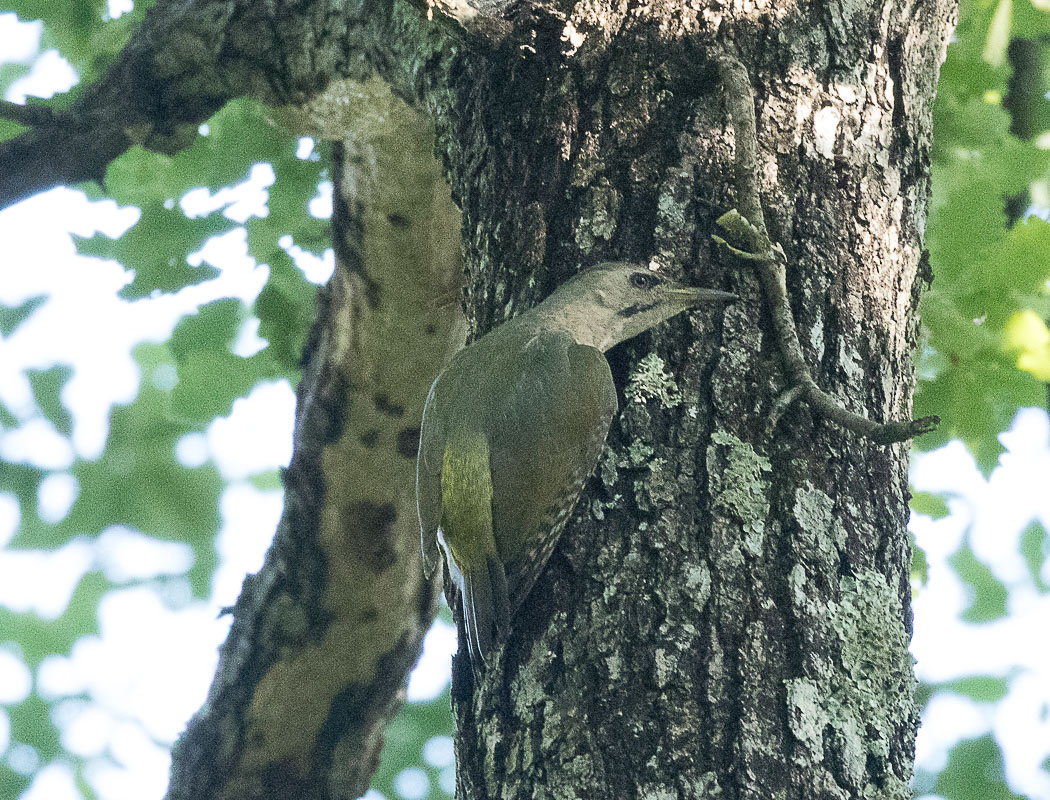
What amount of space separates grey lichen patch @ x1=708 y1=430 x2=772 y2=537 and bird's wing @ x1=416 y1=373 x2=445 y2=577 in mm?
680

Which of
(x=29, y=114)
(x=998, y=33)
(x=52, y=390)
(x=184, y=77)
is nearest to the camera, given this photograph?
(x=29, y=114)

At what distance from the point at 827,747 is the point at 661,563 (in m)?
0.43

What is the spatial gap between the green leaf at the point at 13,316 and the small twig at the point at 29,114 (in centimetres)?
311

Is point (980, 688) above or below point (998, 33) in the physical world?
below

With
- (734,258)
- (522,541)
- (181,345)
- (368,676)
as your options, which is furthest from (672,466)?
(181,345)

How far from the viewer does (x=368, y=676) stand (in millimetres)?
4207

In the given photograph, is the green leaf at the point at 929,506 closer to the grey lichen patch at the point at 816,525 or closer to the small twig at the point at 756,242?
the small twig at the point at 756,242

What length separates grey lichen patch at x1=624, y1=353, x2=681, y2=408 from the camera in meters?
1.98

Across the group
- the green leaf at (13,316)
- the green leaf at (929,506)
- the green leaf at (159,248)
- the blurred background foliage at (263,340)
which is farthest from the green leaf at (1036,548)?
the green leaf at (13,316)

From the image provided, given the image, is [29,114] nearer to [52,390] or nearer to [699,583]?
[699,583]

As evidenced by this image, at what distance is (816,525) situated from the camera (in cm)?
185

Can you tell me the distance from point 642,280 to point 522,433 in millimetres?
434

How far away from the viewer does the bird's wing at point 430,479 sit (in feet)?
7.31

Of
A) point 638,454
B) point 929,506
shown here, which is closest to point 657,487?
point 638,454
